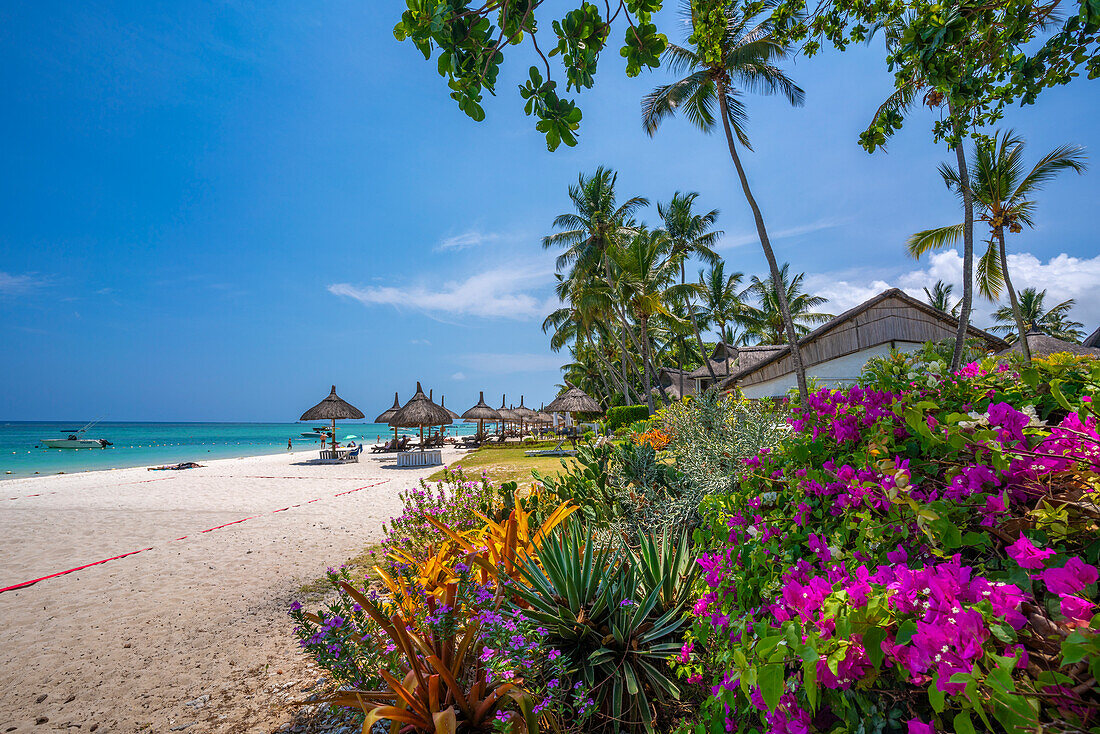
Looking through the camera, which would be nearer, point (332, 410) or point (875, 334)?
point (875, 334)

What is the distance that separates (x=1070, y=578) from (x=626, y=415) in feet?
70.0

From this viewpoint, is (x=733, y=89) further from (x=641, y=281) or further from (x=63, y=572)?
(x=63, y=572)

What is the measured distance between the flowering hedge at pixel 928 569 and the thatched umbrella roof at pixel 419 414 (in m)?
22.7

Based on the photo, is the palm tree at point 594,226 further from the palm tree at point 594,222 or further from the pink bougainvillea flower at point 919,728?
the pink bougainvillea flower at point 919,728

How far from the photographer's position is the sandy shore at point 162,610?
3.00 meters

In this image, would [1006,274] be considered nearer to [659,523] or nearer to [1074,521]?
[659,523]

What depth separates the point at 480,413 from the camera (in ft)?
100

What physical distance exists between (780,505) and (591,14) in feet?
7.19

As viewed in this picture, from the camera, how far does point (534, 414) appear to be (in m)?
38.6

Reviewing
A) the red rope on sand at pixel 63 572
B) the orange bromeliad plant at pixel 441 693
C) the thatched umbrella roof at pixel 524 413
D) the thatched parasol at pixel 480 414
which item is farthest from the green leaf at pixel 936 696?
the thatched umbrella roof at pixel 524 413

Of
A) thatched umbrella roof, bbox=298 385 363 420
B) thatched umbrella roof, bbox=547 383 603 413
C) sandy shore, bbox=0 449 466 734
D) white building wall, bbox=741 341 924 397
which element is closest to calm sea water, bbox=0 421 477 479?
thatched umbrella roof, bbox=298 385 363 420

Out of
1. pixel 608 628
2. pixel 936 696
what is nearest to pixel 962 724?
pixel 936 696

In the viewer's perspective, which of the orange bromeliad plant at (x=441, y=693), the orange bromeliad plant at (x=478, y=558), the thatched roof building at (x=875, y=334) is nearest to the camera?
the orange bromeliad plant at (x=441, y=693)

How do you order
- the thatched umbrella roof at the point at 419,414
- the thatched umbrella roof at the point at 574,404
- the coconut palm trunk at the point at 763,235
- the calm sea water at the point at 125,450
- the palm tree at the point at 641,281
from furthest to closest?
the calm sea water at the point at 125,450, the thatched umbrella roof at the point at 574,404, the thatched umbrella roof at the point at 419,414, the palm tree at the point at 641,281, the coconut palm trunk at the point at 763,235
